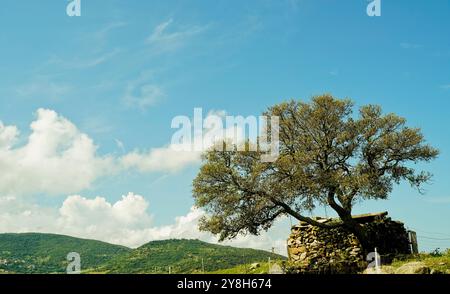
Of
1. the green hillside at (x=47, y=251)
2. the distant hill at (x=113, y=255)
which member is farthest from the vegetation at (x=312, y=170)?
the green hillside at (x=47, y=251)

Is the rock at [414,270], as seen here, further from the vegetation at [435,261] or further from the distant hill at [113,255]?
the distant hill at [113,255]

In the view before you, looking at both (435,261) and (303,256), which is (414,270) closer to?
(435,261)

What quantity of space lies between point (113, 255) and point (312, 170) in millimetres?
104014

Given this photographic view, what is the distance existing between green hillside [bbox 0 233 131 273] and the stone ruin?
8926 centimetres

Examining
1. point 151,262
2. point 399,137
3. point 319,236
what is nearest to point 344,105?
point 399,137

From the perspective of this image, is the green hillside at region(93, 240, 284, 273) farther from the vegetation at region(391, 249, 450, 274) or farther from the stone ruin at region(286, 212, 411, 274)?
the vegetation at region(391, 249, 450, 274)

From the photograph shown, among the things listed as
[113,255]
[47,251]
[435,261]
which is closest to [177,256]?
[113,255]

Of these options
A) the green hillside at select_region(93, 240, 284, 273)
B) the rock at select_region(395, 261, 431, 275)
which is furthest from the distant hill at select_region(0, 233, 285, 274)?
the rock at select_region(395, 261, 431, 275)

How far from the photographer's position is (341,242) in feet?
115

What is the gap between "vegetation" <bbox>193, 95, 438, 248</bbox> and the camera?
32.4 meters
